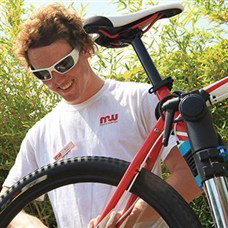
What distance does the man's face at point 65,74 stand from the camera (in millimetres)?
2400

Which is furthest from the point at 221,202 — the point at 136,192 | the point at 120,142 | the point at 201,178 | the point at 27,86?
the point at 27,86

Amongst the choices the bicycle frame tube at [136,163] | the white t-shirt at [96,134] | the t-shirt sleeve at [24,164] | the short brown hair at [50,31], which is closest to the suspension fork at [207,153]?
the bicycle frame tube at [136,163]

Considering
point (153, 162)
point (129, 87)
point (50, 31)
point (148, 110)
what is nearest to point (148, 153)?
point (153, 162)

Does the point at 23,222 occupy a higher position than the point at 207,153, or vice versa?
the point at 23,222

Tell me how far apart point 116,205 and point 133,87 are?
69 centimetres

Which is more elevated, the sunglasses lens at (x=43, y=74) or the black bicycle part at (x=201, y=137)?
the sunglasses lens at (x=43, y=74)

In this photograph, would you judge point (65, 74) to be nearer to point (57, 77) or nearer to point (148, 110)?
point (57, 77)

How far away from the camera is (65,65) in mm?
2395

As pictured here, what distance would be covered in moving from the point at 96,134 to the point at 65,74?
0.26 meters

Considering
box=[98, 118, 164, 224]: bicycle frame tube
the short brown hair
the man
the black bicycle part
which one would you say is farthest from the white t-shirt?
the black bicycle part

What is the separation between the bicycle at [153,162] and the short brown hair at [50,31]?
501mm

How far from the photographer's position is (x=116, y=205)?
187 centimetres

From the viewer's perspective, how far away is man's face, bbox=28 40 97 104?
240 centimetres

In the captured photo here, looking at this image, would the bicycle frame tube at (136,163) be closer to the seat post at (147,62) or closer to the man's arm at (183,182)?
the seat post at (147,62)
